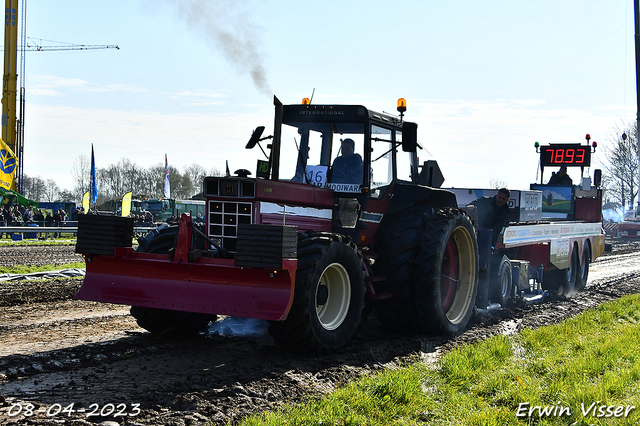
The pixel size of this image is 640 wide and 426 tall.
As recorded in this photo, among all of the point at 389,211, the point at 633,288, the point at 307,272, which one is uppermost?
the point at 389,211

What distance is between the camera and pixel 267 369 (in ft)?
19.5

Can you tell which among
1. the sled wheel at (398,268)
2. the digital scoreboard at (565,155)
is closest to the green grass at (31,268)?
the sled wheel at (398,268)

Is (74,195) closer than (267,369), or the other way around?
(267,369)

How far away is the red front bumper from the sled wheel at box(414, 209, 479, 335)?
7.89 ft

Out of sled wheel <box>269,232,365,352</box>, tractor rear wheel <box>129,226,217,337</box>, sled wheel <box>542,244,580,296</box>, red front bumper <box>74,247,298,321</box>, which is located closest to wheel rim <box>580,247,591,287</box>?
sled wheel <box>542,244,580,296</box>

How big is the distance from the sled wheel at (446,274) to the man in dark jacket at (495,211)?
2122 mm

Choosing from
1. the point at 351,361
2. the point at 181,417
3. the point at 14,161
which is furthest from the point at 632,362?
the point at 14,161

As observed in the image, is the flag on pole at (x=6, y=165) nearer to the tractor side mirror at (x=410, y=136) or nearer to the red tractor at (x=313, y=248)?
the red tractor at (x=313, y=248)

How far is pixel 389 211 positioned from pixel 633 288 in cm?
869

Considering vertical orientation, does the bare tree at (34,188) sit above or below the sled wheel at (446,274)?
above

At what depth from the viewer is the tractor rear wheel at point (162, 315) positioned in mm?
7199

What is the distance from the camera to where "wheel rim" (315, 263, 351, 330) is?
22.5ft

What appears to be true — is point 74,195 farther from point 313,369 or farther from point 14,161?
point 313,369

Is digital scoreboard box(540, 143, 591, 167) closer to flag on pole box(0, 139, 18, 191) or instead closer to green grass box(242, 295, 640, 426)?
green grass box(242, 295, 640, 426)
